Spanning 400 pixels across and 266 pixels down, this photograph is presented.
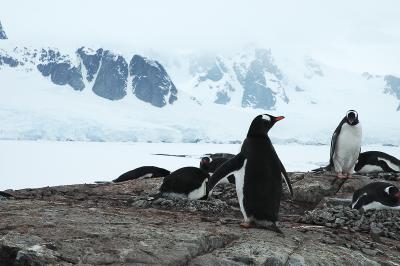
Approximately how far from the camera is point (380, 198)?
7340mm

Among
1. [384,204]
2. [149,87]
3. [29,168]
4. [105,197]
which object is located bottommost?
[29,168]

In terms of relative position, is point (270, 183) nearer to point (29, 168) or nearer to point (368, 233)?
point (368, 233)

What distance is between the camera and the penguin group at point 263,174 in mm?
5535

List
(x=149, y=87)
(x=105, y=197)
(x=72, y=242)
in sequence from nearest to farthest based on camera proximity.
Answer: (x=72, y=242) → (x=105, y=197) → (x=149, y=87)

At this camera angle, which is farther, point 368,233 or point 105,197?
point 105,197

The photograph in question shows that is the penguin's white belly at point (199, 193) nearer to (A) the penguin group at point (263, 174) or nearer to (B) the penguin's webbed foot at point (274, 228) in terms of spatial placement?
(A) the penguin group at point (263, 174)

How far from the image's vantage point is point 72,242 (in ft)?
13.3

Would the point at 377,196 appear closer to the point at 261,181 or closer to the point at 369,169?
the point at 261,181

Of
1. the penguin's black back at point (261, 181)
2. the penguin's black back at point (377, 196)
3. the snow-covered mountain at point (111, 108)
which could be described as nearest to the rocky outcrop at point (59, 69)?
the snow-covered mountain at point (111, 108)

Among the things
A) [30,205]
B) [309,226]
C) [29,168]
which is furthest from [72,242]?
[29,168]

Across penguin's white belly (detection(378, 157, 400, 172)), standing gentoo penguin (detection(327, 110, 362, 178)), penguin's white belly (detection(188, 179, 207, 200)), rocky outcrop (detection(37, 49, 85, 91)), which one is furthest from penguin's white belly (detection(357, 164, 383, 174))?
rocky outcrop (detection(37, 49, 85, 91))

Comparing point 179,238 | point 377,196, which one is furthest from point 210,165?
point 179,238

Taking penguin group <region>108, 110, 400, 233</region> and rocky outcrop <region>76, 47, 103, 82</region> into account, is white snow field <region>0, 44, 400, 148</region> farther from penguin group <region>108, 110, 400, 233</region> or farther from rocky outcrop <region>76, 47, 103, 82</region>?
penguin group <region>108, 110, 400, 233</region>

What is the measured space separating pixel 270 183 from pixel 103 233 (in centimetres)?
205
